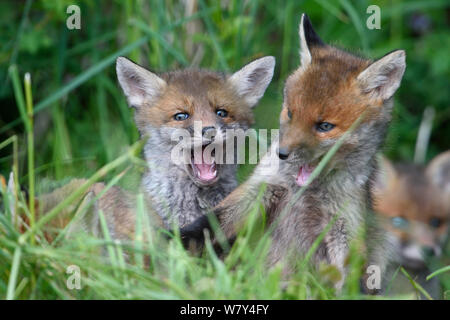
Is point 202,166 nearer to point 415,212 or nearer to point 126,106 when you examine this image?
point 415,212

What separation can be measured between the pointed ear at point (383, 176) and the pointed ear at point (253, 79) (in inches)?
39.3

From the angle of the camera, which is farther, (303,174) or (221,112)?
(221,112)

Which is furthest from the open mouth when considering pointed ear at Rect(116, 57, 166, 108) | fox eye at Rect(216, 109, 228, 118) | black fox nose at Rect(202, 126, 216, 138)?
pointed ear at Rect(116, 57, 166, 108)

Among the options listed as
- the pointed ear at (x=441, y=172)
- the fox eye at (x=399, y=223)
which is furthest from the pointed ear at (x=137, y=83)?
the pointed ear at (x=441, y=172)

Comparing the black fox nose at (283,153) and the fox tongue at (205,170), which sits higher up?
the black fox nose at (283,153)

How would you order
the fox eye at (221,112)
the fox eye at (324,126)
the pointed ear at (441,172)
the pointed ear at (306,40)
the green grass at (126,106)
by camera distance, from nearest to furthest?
1. the green grass at (126,106)
2. the fox eye at (324,126)
3. the pointed ear at (306,40)
4. the pointed ear at (441,172)
5. the fox eye at (221,112)

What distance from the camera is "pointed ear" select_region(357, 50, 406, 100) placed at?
410cm

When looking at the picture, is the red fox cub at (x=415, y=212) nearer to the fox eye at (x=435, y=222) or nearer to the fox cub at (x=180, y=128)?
the fox eye at (x=435, y=222)

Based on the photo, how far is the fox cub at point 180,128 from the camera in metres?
4.55

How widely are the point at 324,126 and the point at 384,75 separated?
0.50 m

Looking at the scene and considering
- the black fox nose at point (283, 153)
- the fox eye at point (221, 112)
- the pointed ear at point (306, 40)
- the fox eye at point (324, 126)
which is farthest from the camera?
the fox eye at point (221, 112)

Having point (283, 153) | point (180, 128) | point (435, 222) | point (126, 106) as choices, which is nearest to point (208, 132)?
point (180, 128)

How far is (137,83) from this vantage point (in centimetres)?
487

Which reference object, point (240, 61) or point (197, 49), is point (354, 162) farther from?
point (197, 49)
